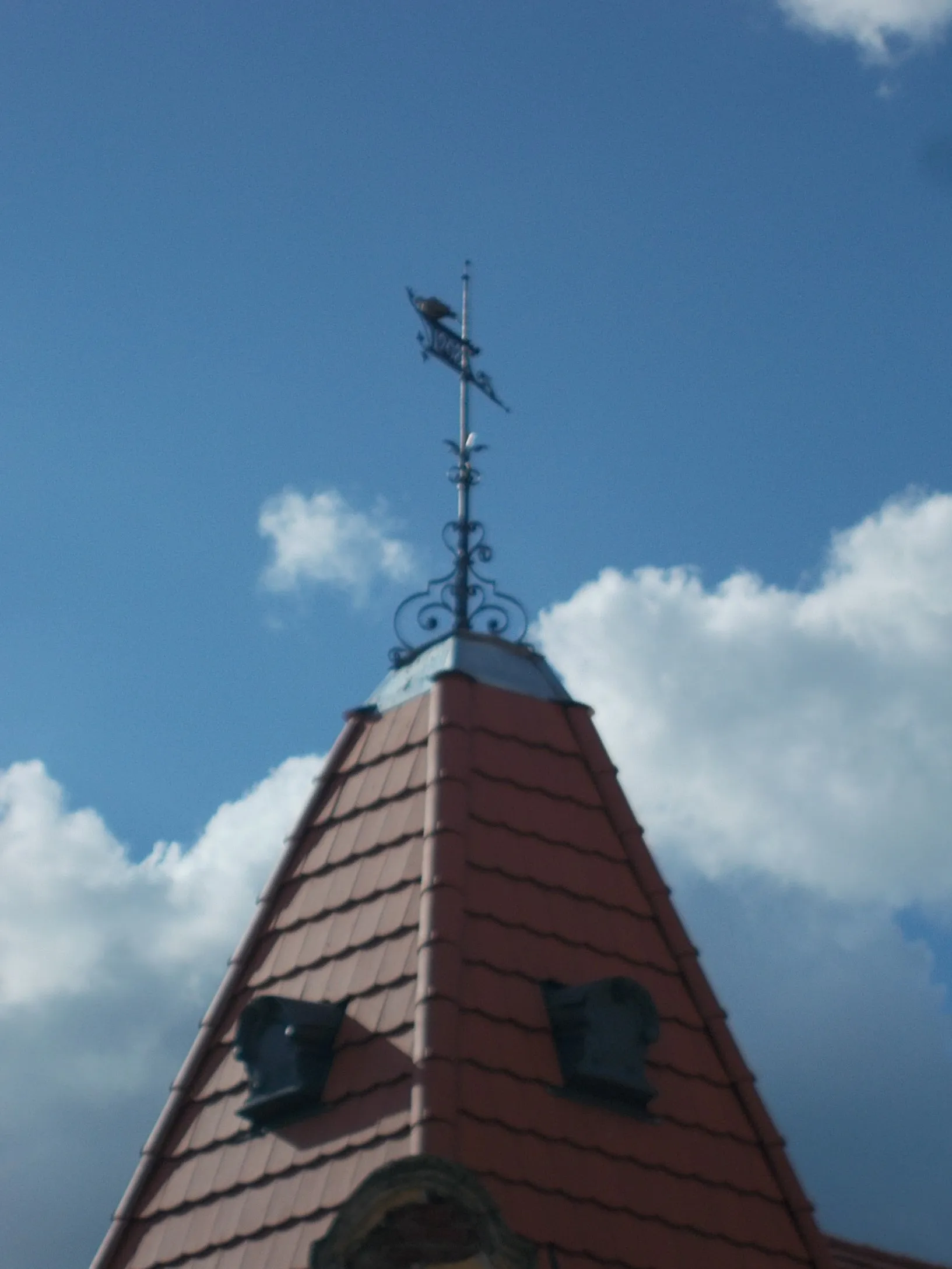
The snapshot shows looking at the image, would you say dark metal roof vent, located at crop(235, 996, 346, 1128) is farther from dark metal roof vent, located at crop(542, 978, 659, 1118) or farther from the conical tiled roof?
dark metal roof vent, located at crop(542, 978, 659, 1118)

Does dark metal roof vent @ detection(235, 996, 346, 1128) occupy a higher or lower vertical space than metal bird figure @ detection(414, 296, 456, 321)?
lower

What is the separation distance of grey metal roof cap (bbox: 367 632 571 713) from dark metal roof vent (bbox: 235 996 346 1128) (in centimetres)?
273

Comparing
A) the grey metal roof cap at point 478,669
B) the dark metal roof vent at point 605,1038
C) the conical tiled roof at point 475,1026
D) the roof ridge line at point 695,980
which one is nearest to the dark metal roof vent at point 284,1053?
the conical tiled roof at point 475,1026

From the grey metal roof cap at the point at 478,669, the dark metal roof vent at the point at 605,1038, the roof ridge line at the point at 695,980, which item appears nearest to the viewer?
the dark metal roof vent at the point at 605,1038

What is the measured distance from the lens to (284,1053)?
10.3m

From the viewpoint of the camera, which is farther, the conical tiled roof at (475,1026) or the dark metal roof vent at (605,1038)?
the dark metal roof vent at (605,1038)

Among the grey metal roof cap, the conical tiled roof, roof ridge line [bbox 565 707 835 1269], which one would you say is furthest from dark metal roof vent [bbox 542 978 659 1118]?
the grey metal roof cap

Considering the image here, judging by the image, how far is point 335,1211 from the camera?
30.3 ft

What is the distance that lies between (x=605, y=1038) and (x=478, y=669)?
317cm

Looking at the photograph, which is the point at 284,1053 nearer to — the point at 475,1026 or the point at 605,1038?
the point at 475,1026

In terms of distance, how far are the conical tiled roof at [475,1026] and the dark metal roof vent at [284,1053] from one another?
0.10 meters

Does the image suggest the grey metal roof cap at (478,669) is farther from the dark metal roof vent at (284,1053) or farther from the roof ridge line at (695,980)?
the dark metal roof vent at (284,1053)

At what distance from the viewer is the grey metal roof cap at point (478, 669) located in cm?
1255

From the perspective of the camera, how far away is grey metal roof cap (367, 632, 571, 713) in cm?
1255
